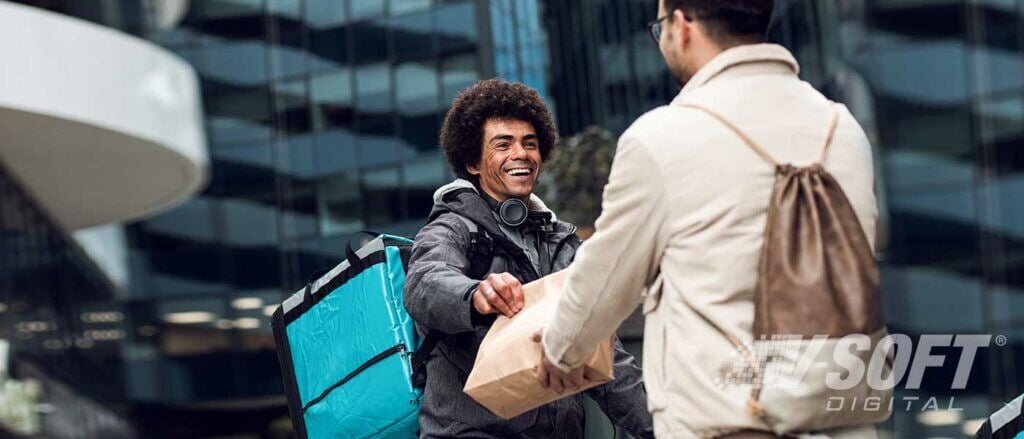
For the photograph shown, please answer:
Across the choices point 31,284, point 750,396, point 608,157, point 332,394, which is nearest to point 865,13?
point 608,157

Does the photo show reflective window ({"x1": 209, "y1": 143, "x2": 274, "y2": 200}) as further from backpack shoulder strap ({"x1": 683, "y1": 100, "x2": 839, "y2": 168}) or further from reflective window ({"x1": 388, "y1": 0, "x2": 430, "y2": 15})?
backpack shoulder strap ({"x1": 683, "y1": 100, "x2": 839, "y2": 168})

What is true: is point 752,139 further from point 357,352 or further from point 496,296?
point 357,352

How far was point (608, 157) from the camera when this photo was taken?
44.3 feet

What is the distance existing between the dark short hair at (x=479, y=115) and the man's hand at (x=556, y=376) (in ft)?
4.19

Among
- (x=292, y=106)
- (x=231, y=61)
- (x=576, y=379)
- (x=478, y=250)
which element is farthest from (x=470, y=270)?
(x=231, y=61)

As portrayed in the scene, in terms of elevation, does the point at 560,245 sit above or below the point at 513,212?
below

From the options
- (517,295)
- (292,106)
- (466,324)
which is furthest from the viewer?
(292,106)

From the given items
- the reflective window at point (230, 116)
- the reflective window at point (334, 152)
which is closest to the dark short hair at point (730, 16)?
the reflective window at point (334, 152)

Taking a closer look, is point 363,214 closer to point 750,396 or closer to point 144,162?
point 144,162

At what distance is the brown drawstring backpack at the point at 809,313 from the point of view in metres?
3.12

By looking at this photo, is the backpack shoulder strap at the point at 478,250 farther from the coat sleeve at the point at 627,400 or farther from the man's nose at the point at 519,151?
the coat sleeve at the point at 627,400

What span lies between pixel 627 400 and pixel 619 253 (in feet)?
5.16

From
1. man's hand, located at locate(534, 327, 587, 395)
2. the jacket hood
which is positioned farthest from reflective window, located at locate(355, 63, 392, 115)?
man's hand, located at locate(534, 327, 587, 395)

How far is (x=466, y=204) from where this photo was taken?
4.86 metres
